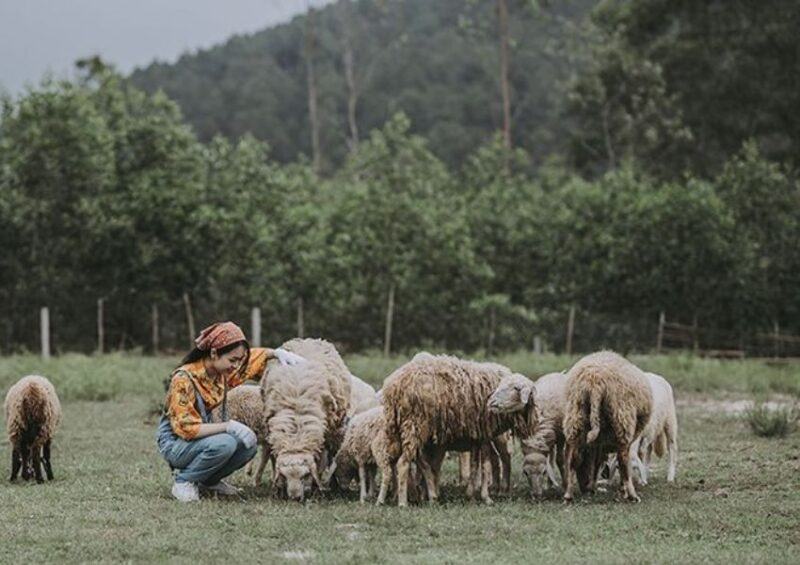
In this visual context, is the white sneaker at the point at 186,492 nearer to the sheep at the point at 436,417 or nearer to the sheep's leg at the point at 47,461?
the sheep at the point at 436,417

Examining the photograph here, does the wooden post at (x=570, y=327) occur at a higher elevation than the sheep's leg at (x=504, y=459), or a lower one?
higher

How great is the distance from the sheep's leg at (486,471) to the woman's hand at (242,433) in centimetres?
198

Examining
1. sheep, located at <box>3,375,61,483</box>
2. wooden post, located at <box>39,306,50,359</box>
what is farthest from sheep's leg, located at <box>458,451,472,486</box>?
wooden post, located at <box>39,306,50,359</box>

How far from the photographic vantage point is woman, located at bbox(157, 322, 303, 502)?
10312 mm

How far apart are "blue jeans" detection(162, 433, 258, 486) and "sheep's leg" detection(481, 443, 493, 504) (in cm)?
197

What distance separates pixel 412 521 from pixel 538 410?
83.1 inches

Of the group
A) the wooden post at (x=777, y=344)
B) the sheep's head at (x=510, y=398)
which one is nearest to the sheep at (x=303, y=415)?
the sheep's head at (x=510, y=398)

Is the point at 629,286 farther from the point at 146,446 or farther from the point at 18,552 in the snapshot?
the point at 18,552

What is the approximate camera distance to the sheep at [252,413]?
11.6 meters

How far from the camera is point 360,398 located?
39.9 ft

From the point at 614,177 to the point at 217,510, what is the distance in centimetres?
2501

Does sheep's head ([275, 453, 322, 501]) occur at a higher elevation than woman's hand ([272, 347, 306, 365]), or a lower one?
lower

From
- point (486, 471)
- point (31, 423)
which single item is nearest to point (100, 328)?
point (31, 423)

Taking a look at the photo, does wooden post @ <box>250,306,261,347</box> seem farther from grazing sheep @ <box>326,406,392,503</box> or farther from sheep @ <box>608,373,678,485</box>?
grazing sheep @ <box>326,406,392,503</box>
